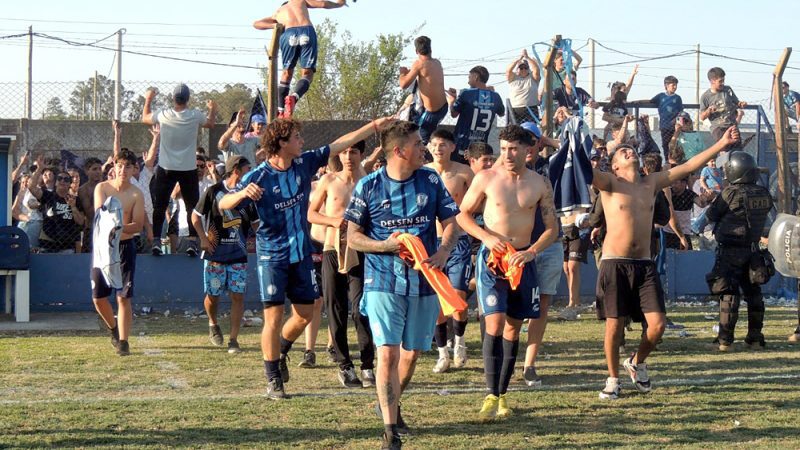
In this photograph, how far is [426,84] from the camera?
1323cm

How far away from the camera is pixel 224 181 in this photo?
11000mm

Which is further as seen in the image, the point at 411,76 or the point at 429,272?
the point at 411,76

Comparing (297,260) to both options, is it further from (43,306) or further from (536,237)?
(43,306)

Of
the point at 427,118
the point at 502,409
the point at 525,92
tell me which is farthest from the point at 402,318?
the point at 525,92

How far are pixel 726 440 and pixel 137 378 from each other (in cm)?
491

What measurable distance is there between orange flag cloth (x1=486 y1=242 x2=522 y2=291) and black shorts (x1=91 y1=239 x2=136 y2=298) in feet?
14.8

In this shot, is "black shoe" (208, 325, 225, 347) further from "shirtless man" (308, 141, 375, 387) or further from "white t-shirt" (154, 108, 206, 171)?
"white t-shirt" (154, 108, 206, 171)

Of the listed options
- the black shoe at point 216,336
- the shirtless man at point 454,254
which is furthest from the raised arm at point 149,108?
the shirtless man at point 454,254

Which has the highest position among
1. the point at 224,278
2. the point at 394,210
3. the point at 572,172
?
the point at 572,172

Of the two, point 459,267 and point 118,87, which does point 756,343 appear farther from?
point 118,87

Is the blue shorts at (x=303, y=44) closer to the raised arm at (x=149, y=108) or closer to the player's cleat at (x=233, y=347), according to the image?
the raised arm at (x=149, y=108)

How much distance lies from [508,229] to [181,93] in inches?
285

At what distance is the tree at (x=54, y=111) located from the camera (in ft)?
56.1

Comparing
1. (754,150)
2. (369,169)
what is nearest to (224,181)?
(369,169)
